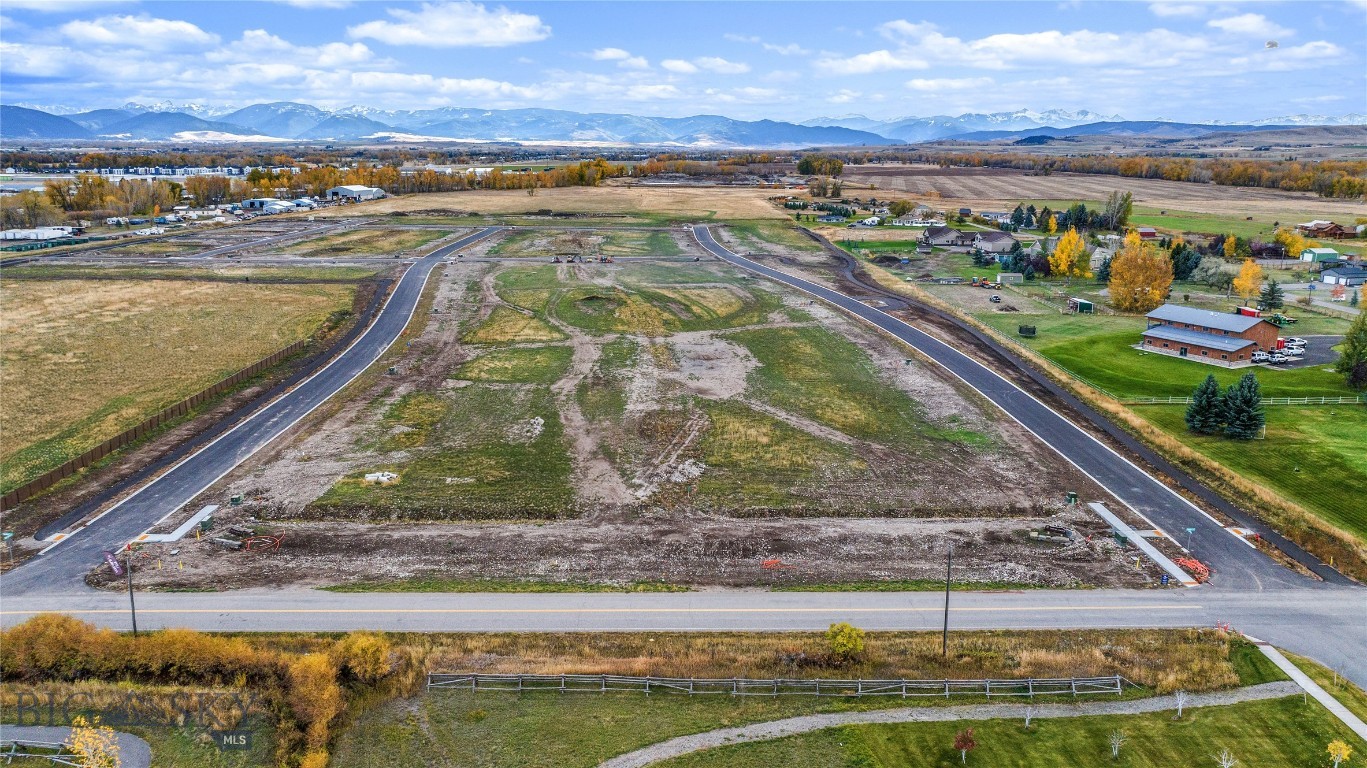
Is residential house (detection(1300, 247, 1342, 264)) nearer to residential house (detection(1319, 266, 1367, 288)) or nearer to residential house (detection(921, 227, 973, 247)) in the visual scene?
residential house (detection(1319, 266, 1367, 288))

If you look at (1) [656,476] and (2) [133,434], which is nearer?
(1) [656,476]

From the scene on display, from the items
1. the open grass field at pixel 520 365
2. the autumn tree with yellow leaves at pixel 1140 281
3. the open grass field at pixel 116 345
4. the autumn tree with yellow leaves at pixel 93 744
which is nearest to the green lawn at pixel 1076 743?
the autumn tree with yellow leaves at pixel 93 744

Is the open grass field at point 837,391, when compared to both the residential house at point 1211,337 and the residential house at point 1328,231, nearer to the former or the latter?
the residential house at point 1211,337

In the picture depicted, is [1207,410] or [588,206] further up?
[588,206]

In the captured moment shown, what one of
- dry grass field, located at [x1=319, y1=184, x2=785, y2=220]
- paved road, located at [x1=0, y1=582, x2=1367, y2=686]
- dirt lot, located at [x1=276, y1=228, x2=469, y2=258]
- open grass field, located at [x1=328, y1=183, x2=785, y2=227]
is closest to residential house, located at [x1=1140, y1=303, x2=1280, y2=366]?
paved road, located at [x1=0, y1=582, x2=1367, y2=686]

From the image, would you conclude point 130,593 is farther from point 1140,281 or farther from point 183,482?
point 1140,281

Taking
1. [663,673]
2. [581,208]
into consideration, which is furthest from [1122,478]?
[581,208]
